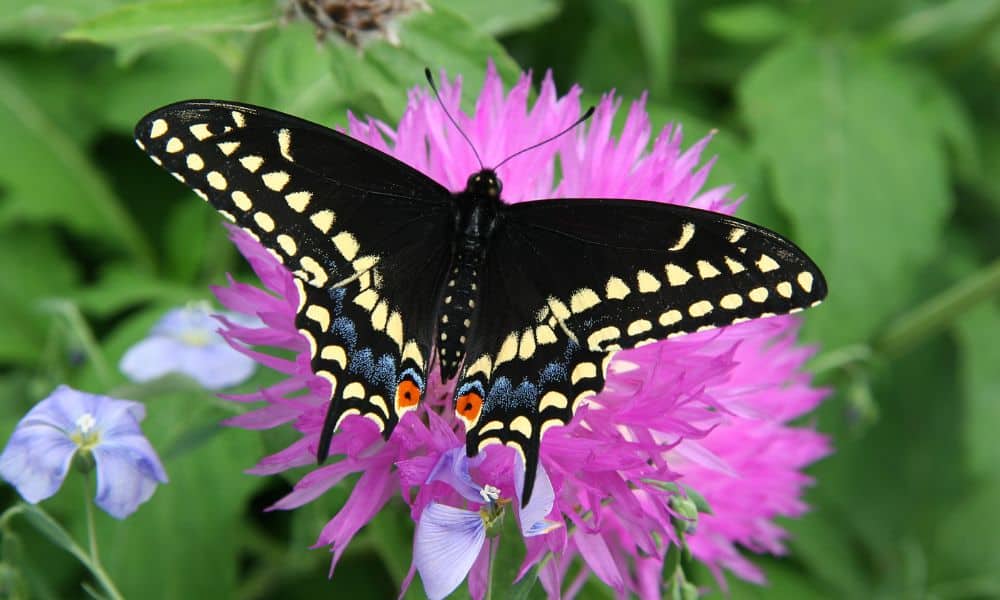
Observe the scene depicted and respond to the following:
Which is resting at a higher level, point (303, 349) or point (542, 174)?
point (542, 174)

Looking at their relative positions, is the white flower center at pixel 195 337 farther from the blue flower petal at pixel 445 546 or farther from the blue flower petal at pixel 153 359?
the blue flower petal at pixel 445 546

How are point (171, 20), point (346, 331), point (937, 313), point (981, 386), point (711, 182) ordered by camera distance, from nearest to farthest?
point (346, 331), point (171, 20), point (711, 182), point (937, 313), point (981, 386)

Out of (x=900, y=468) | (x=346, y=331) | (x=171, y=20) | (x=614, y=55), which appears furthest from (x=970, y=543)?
(x=171, y=20)

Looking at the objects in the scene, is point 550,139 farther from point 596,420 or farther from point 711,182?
point 711,182

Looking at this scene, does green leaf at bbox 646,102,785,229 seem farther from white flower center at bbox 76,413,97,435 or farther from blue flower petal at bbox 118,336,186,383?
white flower center at bbox 76,413,97,435

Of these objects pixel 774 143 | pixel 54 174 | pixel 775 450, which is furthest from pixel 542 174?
pixel 54 174

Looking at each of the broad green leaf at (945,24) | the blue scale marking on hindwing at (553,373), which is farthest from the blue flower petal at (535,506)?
the broad green leaf at (945,24)

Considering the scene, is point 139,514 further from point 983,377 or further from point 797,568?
point 983,377
